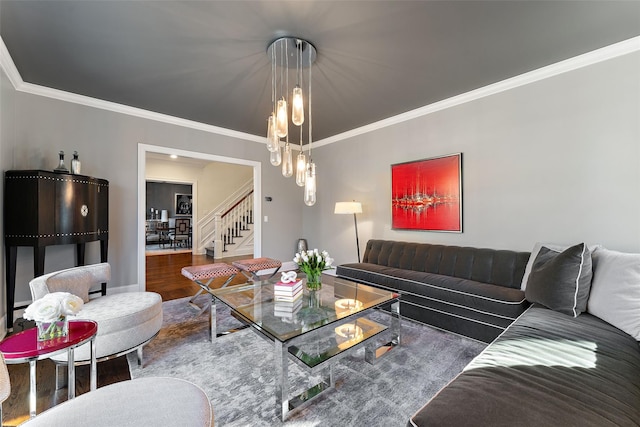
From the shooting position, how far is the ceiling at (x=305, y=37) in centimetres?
202

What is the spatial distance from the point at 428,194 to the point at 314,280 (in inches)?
88.6

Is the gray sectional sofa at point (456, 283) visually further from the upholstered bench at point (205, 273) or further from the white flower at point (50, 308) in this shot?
the white flower at point (50, 308)

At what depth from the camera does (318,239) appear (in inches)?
223

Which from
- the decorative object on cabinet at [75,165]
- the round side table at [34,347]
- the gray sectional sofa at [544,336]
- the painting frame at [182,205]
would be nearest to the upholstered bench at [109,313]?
the round side table at [34,347]

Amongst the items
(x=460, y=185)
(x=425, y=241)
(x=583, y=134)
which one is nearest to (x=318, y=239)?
(x=425, y=241)

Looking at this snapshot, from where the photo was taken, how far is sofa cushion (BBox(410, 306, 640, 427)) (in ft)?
3.13

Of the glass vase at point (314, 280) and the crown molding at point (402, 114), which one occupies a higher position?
the crown molding at point (402, 114)

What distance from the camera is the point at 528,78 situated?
9.70 feet

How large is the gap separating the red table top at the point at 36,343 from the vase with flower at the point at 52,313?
40 mm

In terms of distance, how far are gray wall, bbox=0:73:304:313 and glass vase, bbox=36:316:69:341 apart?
2543 millimetres

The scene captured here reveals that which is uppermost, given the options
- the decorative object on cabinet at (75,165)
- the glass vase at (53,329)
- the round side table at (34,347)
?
the decorative object on cabinet at (75,165)

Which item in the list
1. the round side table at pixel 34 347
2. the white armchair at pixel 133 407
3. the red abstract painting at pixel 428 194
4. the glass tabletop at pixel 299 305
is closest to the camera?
the white armchair at pixel 133 407

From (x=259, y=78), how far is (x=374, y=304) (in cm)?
273

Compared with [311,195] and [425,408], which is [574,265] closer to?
[425,408]
